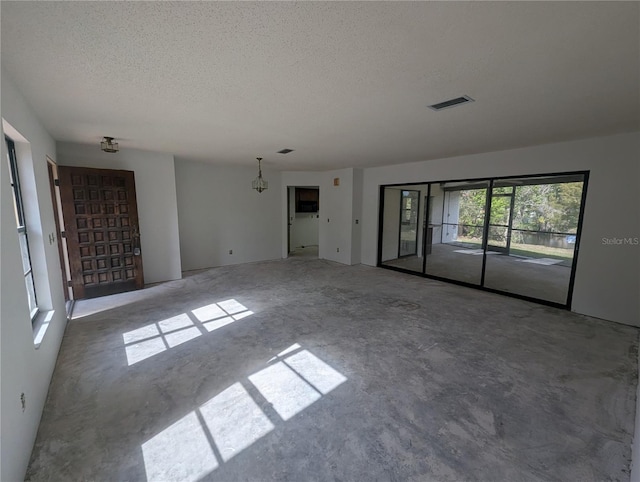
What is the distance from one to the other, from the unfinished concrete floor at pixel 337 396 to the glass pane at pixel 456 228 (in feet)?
10.2

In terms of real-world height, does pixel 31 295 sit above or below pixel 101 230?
below

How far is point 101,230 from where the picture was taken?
420 cm

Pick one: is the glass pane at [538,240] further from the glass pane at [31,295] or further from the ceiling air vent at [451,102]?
the glass pane at [31,295]

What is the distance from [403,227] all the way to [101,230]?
6474 mm

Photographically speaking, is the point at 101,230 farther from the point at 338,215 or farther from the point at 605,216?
the point at 605,216

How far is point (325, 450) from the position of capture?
1.63 m

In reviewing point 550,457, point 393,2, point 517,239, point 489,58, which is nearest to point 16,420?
point 393,2

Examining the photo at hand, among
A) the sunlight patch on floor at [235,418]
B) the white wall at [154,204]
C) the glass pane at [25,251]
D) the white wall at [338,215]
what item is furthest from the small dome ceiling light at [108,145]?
the white wall at [338,215]

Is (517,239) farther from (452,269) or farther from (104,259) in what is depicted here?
(104,259)

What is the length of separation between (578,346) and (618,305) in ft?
3.97

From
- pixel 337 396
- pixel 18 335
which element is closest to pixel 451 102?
pixel 337 396

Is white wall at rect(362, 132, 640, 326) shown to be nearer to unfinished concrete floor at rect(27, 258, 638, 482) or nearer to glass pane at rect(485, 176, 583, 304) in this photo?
unfinished concrete floor at rect(27, 258, 638, 482)

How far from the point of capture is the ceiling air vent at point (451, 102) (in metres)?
Answer: 2.20

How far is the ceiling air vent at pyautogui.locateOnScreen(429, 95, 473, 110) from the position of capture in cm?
220
